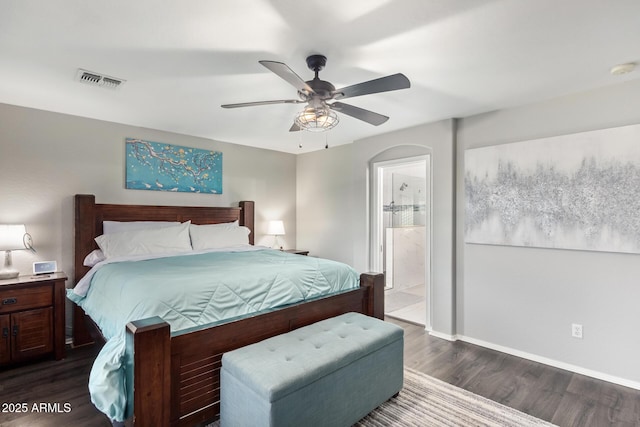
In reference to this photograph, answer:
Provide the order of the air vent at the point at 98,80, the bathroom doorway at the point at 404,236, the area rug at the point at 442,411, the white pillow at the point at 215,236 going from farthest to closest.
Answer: the bathroom doorway at the point at 404,236 → the white pillow at the point at 215,236 → the air vent at the point at 98,80 → the area rug at the point at 442,411

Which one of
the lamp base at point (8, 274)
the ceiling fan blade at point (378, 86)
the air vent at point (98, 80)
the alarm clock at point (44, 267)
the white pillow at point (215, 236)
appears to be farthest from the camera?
the white pillow at point (215, 236)

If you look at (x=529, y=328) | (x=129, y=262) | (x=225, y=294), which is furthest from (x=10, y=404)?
(x=529, y=328)

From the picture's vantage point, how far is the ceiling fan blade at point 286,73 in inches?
66.7

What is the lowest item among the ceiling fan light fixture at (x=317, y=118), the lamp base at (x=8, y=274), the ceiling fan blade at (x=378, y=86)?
the lamp base at (x=8, y=274)

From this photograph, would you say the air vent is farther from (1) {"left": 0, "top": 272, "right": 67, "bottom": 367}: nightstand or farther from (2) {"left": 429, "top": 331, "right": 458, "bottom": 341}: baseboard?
(2) {"left": 429, "top": 331, "right": 458, "bottom": 341}: baseboard

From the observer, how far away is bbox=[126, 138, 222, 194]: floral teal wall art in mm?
3789

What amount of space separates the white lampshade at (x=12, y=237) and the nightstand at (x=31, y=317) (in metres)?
0.29

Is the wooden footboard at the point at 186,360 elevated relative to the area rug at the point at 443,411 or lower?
elevated

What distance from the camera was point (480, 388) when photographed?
2.46m

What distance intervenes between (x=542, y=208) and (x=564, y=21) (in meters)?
1.66

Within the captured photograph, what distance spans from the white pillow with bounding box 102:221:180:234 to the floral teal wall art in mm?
463

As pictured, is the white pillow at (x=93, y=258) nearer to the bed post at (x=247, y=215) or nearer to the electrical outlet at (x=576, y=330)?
the bed post at (x=247, y=215)

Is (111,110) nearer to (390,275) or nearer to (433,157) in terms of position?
(433,157)

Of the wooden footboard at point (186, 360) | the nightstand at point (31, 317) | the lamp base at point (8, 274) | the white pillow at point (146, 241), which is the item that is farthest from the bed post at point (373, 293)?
the lamp base at point (8, 274)
